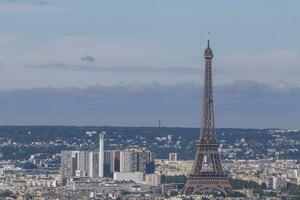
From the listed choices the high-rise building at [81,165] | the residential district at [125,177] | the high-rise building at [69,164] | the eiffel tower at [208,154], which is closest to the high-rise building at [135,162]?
the residential district at [125,177]

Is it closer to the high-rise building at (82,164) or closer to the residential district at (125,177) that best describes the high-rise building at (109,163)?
the residential district at (125,177)

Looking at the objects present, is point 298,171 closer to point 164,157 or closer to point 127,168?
point 127,168

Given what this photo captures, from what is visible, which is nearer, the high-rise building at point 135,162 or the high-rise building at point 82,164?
the high-rise building at point 135,162

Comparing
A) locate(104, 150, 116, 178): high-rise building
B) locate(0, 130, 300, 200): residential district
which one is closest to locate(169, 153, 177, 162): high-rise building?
locate(0, 130, 300, 200): residential district

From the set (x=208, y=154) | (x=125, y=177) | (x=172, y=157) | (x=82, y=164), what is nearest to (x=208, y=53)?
(x=208, y=154)

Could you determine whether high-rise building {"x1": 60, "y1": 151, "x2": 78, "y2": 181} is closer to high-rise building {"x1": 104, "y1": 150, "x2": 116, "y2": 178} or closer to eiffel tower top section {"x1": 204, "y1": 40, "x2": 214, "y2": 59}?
high-rise building {"x1": 104, "y1": 150, "x2": 116, "y2": 178}

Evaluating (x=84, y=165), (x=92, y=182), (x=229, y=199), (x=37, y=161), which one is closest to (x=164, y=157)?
(x=37, y=161)
